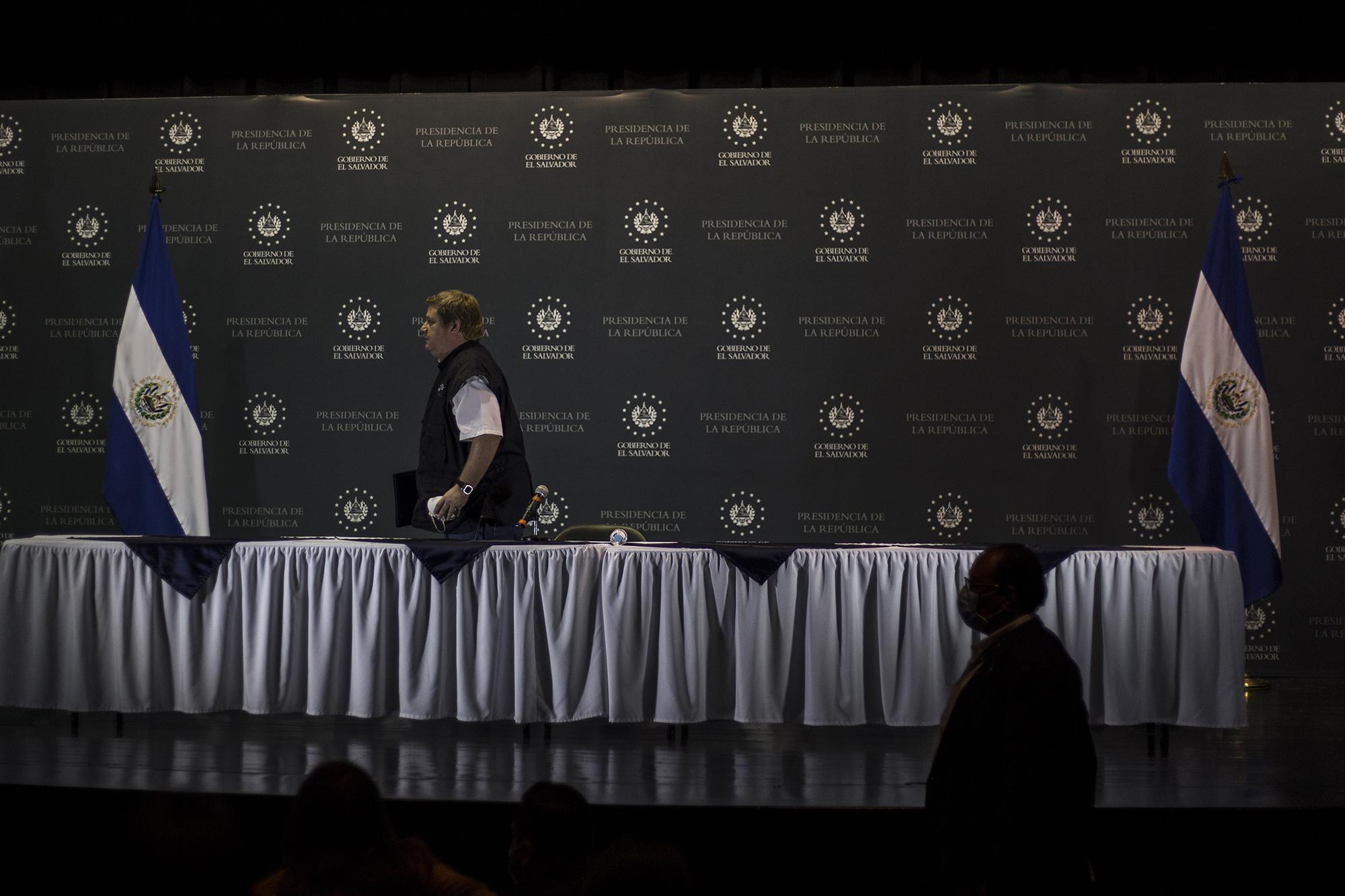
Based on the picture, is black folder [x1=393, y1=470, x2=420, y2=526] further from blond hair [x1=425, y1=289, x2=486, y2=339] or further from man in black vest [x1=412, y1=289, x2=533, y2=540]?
blond hair [x1=425, y1=289, x2=486, y2=339]

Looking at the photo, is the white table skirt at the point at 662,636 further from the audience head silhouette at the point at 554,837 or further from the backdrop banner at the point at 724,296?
the audience head silhouette at the point at 554,837

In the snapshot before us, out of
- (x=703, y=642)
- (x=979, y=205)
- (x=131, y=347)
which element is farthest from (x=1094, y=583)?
(x=131, y=347)

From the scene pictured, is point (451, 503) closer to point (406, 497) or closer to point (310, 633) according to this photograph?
point (406, 497)

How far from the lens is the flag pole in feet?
17.3

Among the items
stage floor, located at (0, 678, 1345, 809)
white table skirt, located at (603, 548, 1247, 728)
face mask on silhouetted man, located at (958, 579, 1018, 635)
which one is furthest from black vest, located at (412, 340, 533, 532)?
face mask on silhouetted man, located at (958, 579, 1018, 635)

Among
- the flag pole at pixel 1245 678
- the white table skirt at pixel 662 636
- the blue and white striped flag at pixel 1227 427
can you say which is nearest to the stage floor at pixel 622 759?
the white table skirt at pixel 662 636

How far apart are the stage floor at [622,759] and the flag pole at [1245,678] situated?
0.78 metres

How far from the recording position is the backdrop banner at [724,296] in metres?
6.09

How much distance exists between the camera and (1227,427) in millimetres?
5305

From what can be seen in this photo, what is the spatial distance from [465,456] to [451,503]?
0.28 m

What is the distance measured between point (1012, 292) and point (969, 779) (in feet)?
15.3

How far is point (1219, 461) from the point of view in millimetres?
5285

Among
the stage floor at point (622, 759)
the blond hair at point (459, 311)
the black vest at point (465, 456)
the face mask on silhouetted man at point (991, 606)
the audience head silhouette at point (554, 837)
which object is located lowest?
the stage floor at point (622, 759)

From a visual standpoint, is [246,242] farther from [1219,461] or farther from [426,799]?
[1219,461]
